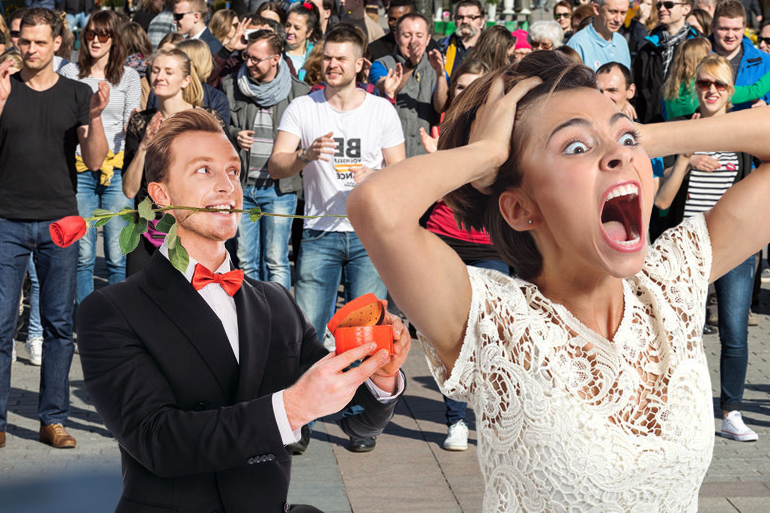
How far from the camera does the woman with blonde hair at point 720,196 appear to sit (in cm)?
618

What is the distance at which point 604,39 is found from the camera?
10.1m

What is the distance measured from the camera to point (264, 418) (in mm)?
2361

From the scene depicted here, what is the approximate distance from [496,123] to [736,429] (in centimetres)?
457

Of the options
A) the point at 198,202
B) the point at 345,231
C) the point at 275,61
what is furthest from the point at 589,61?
the point at 198,202

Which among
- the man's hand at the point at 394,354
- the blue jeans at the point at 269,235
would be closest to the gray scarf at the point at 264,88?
the blue jeans at the point at 269,235

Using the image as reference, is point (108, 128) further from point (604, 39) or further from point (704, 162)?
point (604, 39)

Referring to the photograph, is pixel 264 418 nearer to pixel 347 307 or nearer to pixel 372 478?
pixel 347 307

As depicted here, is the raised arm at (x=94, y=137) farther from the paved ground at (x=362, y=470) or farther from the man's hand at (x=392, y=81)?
the man's hand at (x=392, y=81)

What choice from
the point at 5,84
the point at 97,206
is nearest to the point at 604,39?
the point at 97,206

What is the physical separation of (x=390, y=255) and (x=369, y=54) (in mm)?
8609

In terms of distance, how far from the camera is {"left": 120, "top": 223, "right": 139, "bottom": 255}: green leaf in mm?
2496

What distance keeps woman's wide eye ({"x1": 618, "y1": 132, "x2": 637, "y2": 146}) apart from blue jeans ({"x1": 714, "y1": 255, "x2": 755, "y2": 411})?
4.23 meters

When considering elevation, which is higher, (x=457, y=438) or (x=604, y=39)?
(x=604, y=39)

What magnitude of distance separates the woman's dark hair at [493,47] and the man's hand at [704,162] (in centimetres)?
238
